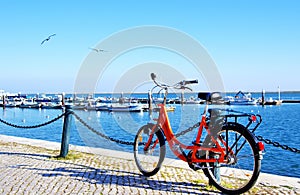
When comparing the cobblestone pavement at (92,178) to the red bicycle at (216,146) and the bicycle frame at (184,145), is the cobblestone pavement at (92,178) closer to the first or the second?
the red bicycle at (216,146)

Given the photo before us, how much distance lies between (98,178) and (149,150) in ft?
3.26

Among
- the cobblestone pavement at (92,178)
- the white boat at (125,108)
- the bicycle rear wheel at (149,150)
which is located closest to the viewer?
the cobblestone pavement at (92,178)

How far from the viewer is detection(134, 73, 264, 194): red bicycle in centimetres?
418

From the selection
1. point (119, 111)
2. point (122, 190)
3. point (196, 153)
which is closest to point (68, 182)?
point (122, 190)

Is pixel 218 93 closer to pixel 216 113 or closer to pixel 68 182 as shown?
pixel 216 113

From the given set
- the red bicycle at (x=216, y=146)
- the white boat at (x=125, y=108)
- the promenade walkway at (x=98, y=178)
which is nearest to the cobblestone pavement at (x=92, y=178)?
the promenade walkway at (x=98, y=178)

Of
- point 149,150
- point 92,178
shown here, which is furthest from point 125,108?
point 92,178

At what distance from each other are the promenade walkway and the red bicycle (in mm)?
277

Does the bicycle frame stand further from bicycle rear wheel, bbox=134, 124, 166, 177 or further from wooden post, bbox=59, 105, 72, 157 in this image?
wooden post, bbox=59, 105, 72, 157

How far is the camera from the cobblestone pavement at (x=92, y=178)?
Answer: 15.0ft

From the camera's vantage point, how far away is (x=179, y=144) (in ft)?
16.3

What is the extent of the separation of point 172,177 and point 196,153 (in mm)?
908

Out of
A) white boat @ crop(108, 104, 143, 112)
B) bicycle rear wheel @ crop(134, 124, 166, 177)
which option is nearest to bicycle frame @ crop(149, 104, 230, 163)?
bicycle rear wheel @ crop(134, 124, 166, 177)

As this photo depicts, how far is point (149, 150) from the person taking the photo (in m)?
5.62
